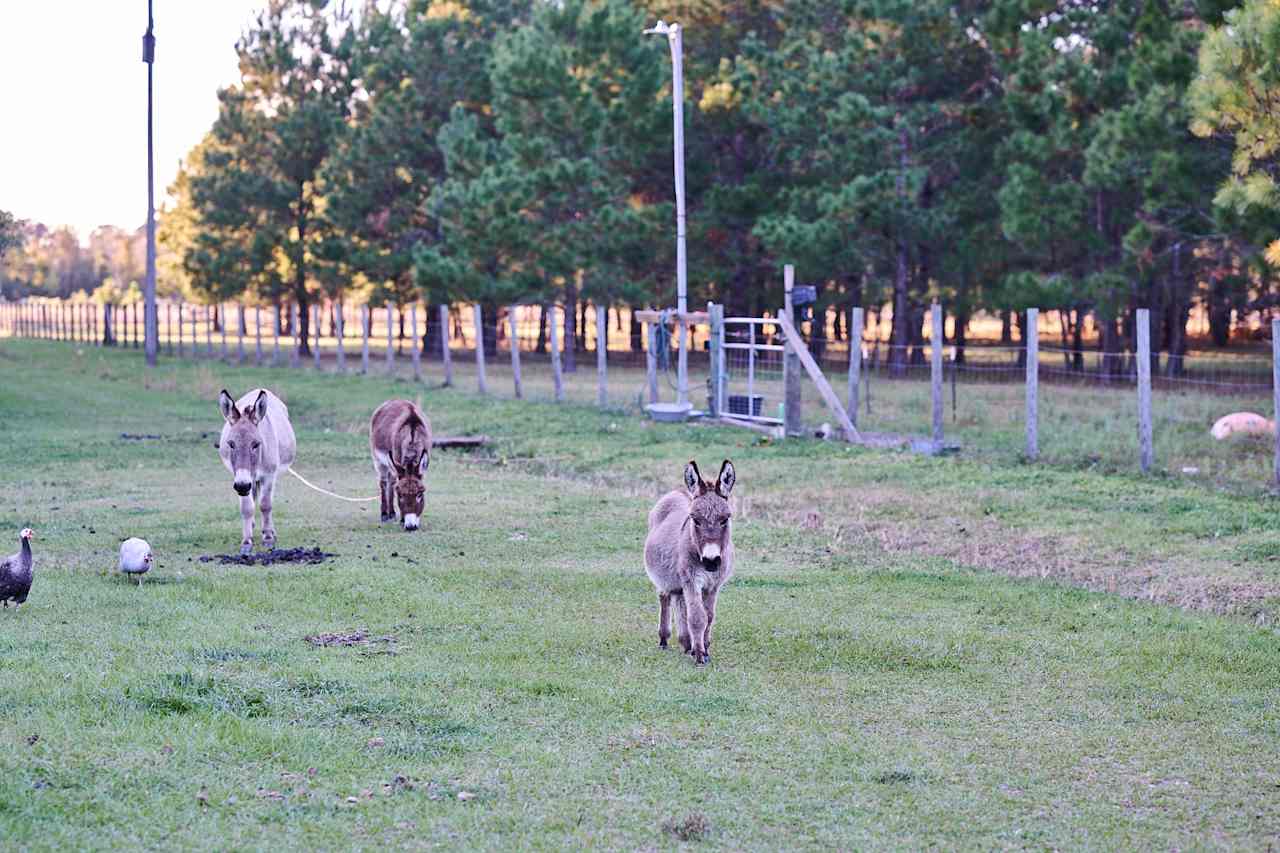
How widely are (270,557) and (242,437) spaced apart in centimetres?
111

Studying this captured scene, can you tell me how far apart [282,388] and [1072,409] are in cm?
1845

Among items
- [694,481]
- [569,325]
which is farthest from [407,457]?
[569,325]

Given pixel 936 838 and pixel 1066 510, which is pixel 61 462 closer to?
pixel 1066 510

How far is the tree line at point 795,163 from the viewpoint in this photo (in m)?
36.0

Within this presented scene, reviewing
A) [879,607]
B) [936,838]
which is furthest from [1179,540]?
[936,838]

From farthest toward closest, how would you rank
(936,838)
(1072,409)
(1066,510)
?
(1072,409)
(1066,510)
(936,838)

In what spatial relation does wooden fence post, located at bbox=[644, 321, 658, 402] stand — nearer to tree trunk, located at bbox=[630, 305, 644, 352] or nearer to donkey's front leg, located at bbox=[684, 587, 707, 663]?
donkey's front leg, located at bbox=[684, 587, 707, 663]

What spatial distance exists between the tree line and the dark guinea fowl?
76.0ft

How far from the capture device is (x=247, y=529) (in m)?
13.8

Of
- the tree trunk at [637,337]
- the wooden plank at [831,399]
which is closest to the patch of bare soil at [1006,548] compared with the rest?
the wooden plank at [831,399]

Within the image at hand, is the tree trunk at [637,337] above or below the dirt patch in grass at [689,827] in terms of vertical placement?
above

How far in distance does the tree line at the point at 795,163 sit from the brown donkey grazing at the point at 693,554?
20813 millimetres

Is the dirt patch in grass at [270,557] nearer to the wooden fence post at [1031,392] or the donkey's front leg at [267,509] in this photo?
the donkey's front leg at [267,509]

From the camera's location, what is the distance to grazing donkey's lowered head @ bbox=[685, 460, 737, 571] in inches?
347
